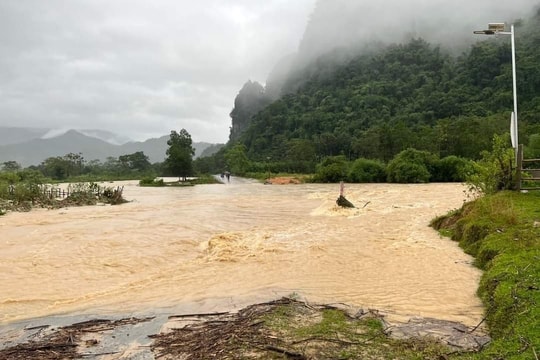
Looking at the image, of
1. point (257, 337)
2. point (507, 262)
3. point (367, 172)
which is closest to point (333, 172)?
point (367, 172)

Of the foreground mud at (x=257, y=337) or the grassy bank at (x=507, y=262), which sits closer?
the grassy bank at (x=507, y=262)

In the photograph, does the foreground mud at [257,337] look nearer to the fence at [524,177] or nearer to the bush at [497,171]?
the fence at [524,177]

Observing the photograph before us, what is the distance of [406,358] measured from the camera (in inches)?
183

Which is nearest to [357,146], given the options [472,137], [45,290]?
[472,137]

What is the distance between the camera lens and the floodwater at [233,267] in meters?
7.75

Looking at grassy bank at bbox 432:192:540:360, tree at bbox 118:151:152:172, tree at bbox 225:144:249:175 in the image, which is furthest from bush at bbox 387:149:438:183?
tree at bbox 118:151:152:172

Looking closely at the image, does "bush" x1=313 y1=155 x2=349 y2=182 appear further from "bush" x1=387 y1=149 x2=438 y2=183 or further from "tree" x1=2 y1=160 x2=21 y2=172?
"tree" x1=2 y1=160 x2=21 y2=172

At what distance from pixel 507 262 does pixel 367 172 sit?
1825 inches

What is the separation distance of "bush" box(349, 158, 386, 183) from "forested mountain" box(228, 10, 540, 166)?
34.9 feet

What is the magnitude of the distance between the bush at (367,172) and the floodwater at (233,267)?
33279mm

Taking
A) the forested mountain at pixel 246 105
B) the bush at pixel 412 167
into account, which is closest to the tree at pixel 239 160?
the bush at pixel 412 167

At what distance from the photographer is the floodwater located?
7.75 meters

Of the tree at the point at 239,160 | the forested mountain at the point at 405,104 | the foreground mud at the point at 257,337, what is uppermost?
the forested mountain at the point at 405,104

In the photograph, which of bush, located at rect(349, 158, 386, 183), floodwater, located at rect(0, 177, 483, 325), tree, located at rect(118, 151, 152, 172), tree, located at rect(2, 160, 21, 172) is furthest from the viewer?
tree, located at rect(118, 151, 152, 172)
